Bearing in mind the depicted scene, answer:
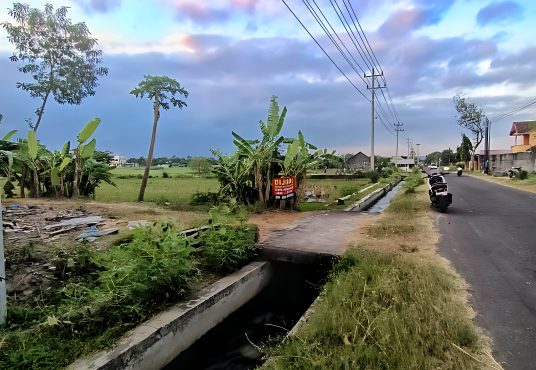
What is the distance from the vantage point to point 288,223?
8906 mm

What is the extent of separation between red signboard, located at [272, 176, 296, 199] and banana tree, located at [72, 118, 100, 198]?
5.72m

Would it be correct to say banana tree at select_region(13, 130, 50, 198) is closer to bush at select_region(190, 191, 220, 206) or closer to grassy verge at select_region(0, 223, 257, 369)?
bush at select_region(190, 191, 220, 206)

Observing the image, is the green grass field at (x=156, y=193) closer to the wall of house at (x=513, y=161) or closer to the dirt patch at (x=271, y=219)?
the dirt patch at (x=271, y=219)

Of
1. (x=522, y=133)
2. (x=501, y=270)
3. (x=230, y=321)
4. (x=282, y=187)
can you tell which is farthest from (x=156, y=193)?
(x=522, y=133)

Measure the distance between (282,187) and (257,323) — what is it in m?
5.85

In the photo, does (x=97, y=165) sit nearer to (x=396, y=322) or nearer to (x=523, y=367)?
(x=396, y=322)

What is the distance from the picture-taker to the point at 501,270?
5250 mm

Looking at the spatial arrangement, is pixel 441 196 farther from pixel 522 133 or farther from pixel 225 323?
pixel 522 133

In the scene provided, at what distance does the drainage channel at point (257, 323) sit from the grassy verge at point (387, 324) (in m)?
0.64

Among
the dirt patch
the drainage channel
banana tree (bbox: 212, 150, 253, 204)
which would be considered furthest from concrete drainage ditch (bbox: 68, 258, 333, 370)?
banana tree (bbox: 212, 150, 253, 204)

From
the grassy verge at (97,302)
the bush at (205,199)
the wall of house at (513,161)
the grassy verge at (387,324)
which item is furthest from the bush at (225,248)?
the wall of house at (513,161)

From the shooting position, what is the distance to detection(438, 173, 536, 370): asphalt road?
3297 mm

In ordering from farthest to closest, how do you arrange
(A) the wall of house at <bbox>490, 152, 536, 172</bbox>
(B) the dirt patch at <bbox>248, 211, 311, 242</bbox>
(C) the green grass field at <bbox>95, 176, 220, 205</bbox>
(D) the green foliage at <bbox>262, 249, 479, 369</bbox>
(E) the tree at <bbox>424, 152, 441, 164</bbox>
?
1. (E) the tree at <bbox>424, 152, 441, 164</bbox>
2. (A) the wall of house at <bbox>490, 152, 536, 172</bbox>
3. (C) the green grass field at <bbox>95, 176, 220, 205</bbox>
4. (B) the dirt patch at <bbox>248, 211, 311, 242</bbox>
5. (D) the green foliage at <bbox>262, 249, 479, 369</bbox>

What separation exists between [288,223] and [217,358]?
183 inches
